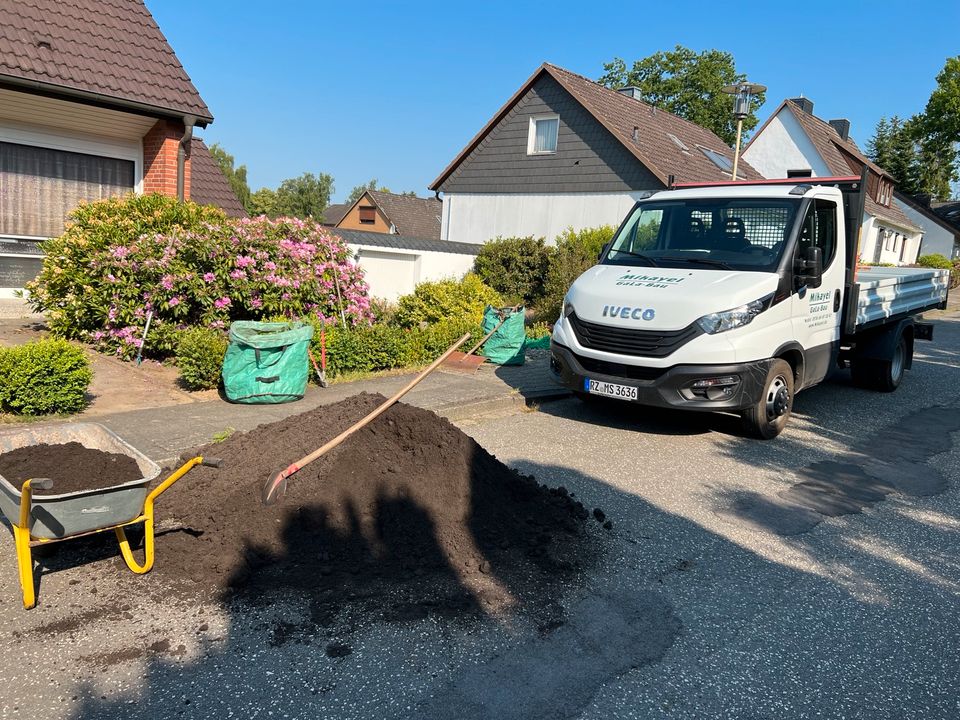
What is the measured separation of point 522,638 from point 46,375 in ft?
16.4

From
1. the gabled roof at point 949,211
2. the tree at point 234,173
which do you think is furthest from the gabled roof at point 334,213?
the gabled roof at point 949,211

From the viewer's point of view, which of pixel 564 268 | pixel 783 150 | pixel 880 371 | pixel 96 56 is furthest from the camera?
pixel 783 150

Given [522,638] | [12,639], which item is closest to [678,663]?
[522,638]

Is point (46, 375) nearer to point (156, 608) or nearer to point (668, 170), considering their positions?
point (156, 608)

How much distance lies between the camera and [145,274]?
9039 millimetres

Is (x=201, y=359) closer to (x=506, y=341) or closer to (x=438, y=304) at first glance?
(x=506, y=341)

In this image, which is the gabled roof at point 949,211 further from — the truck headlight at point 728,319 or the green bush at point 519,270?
the truck headlight at point 728,319

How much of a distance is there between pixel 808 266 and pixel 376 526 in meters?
5.18

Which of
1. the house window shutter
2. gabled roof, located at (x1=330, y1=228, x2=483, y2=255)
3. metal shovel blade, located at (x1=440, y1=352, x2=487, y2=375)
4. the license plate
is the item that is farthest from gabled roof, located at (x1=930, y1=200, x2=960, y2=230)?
the house window shutter

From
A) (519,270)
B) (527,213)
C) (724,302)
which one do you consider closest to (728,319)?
(724,302)

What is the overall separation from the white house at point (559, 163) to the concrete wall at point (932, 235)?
92.5ft

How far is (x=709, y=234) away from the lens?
789 centimetres

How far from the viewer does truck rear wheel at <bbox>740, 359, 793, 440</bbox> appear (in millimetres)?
7246

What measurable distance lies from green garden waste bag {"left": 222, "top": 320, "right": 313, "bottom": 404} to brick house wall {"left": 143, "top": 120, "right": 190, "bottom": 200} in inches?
214
